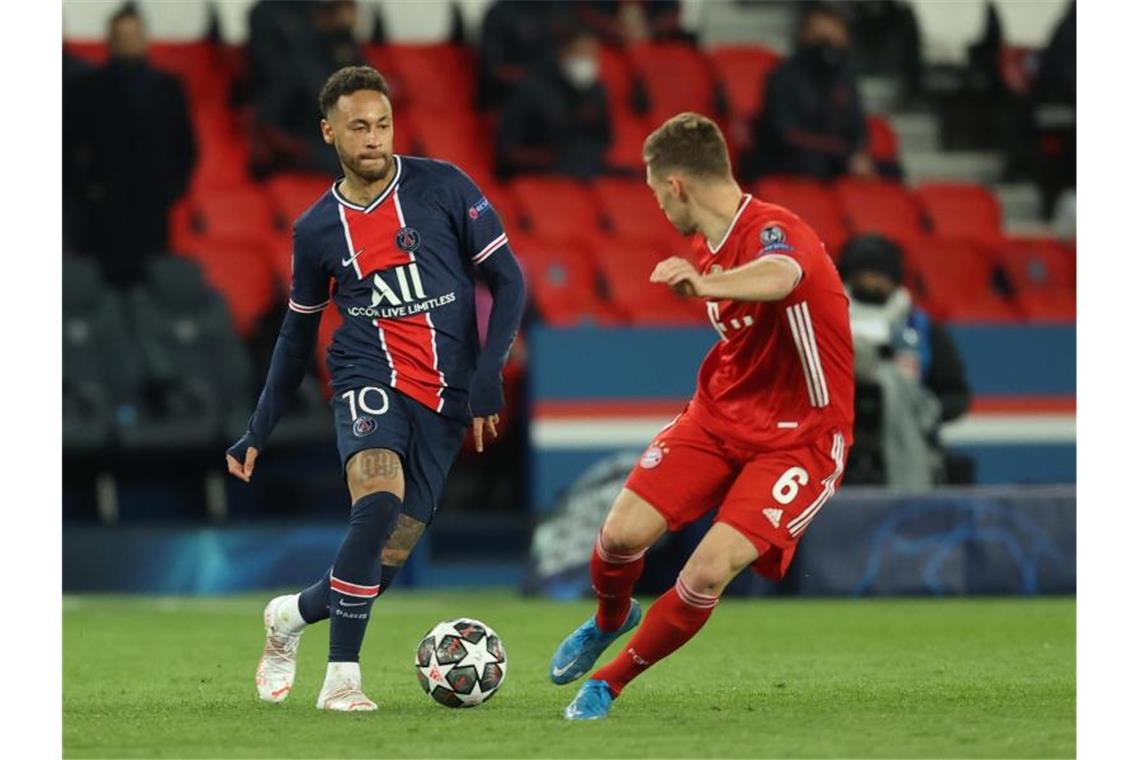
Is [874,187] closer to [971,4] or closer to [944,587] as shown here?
[971,4]

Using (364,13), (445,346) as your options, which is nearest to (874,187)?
(364,13)

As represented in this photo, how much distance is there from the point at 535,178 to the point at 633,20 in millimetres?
2437

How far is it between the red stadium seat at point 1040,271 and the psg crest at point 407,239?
8.48m

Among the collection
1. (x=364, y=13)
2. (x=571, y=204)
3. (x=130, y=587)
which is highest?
(x=364, y=13)

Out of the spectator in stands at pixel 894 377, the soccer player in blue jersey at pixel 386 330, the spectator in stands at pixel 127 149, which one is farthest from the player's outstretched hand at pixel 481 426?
the spectator in stands at pixel 127 149

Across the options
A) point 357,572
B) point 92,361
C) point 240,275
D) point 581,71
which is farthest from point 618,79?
point 357,572

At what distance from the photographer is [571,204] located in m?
15.4

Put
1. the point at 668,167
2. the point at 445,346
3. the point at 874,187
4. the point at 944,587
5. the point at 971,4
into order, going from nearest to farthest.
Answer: the point at 668,167
the point at 445,346
the point at 944,587
the point at 874,187
the point at 971,4

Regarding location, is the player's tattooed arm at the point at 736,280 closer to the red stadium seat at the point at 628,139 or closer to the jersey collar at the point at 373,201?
the jersey collar at the point at 373,201

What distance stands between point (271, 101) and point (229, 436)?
9.65 feet

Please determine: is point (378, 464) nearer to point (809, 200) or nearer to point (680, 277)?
point (680, 277)

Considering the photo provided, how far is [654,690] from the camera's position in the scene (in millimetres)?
7434

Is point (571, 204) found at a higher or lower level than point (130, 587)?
higher

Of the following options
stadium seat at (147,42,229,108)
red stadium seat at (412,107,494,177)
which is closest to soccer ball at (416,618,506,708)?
red stadium seat at (412,107,494,177)
